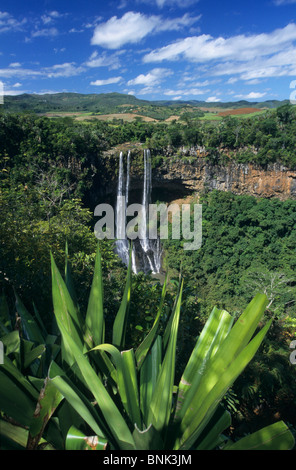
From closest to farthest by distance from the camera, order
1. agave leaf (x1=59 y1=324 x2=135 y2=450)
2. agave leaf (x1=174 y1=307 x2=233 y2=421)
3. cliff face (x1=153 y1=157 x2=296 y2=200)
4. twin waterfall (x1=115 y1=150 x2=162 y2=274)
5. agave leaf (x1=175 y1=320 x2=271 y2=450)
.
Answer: agave leaf (x1=175 y1=320 x2=271 y2=450) → agave leaf (x1=59 y1=324 x2=135 y2=450) → agave leaf (x1=174 y1=307 x2=233 y2=421) → twin waterfall (x1=115 y1=150 x2=162 y2=274) → cliff face (x1=153 y1=157 x2=296 y2=200)

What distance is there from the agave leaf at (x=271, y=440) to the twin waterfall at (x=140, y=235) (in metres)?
18.5

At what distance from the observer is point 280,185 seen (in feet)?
70.3

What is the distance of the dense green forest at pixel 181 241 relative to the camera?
2.83 meters

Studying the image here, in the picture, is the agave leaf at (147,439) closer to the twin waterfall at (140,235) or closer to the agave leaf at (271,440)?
the agave leaf at (271,440)

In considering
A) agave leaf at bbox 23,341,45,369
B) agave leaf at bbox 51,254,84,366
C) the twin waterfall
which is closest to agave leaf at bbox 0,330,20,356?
agave leaf at bbox 23,341,45,369

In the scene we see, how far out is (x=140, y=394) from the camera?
3.88ft

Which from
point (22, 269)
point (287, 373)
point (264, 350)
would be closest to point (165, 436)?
point (22, 269)

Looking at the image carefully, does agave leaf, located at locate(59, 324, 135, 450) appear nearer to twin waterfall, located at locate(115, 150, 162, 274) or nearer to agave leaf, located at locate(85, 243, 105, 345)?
agave leaf, located at locate(85, 243, 105, 345)

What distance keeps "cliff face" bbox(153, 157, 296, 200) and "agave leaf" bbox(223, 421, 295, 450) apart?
21.6 m

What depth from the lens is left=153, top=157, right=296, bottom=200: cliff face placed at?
70.0 ft

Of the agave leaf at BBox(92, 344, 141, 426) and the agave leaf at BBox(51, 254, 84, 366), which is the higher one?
the agave leaf at BBox(51, 254, 84, 366)

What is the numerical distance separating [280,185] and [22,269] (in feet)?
73.1

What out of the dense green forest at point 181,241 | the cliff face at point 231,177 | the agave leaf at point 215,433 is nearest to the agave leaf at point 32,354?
the agave leaf at point 215,433

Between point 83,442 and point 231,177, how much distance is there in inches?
917
